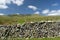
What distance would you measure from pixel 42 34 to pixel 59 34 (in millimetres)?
2900

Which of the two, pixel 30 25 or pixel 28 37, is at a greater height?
pixel 30 25

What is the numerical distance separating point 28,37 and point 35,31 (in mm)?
1647

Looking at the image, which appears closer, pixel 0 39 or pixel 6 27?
pixel 0 39

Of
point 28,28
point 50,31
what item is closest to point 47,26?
point 50,31

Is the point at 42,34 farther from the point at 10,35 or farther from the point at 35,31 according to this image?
the point at 10,35

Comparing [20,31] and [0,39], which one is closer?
[0,39]

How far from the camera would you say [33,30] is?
33.3 meters

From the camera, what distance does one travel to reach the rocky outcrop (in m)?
32.8

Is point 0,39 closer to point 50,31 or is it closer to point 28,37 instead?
point 28,37

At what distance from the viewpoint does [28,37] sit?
32688mm

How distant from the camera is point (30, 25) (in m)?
Answer: 33.8

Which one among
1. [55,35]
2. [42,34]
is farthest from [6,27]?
[55,35]

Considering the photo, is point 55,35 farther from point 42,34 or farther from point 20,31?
point 20,31

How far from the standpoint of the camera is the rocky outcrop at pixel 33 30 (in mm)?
32844
